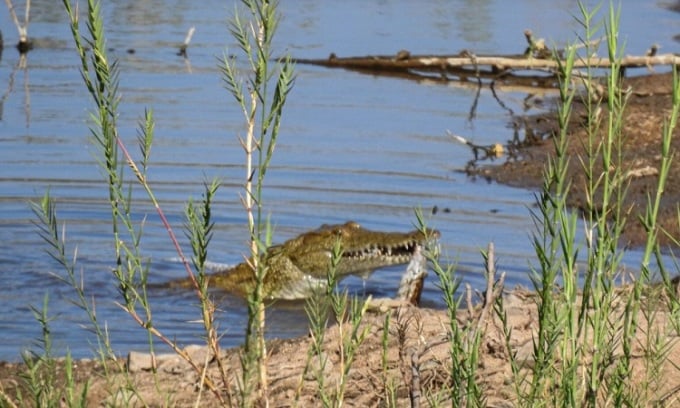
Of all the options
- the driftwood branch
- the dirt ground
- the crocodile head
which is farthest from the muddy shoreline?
the dirt ground

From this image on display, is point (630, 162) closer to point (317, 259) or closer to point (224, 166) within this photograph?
point (317, 259)

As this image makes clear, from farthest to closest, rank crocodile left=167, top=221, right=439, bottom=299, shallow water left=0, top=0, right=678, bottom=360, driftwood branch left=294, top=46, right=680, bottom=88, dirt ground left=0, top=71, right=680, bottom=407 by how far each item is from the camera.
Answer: driftwood branch left=294, top=46, right=680, bottom=88 < crocodile left=167, top=221, right=439, bottom=299 < shallow water left=0, top=0, right=678, bottom=360 < dirt ground left=0, top=71, right=680, bottom=407

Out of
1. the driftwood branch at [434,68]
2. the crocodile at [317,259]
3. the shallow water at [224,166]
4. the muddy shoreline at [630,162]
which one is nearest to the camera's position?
the shallow water at [224,166]

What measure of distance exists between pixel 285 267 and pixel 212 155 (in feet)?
13.2

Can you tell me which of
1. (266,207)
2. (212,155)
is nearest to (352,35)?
(212,155)

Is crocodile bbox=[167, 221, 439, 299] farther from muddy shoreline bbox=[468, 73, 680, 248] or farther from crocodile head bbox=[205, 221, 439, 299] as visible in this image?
muddy shoreline bbox=[468, 73, 680, 248]

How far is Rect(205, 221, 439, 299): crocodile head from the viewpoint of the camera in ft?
30.5

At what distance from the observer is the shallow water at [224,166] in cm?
900

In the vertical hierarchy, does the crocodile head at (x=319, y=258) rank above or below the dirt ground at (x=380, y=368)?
below

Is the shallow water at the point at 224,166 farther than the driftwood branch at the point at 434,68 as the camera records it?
No

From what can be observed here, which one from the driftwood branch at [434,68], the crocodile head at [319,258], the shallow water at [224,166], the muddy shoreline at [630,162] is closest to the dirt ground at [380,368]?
the shallow water at [224,166]

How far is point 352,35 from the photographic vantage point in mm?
25422

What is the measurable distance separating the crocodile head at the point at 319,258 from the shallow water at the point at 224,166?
193 mm

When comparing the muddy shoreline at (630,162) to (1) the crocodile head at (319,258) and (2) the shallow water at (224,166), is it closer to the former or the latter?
(2) the shallow water at (224,166)
